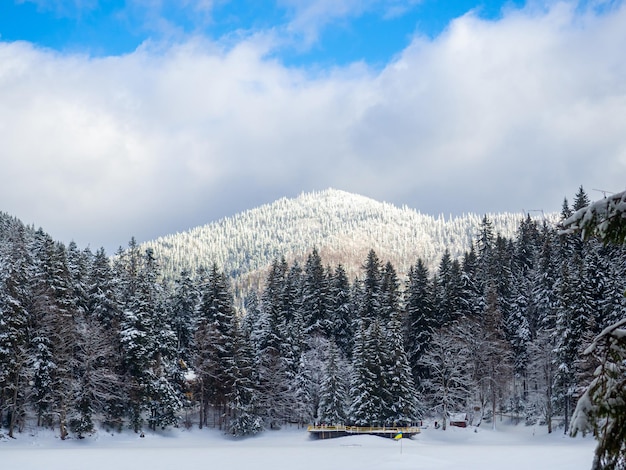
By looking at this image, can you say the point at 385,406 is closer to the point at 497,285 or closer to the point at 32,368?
the point at 497,285

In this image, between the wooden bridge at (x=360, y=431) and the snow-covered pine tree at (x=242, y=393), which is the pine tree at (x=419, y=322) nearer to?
the wooden bridge at (x=360, y=431)

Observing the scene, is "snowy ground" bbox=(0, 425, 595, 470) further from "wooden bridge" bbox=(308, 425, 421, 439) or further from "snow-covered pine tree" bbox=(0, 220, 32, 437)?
"wooden bridge" bbox=(308, 425, 421, 439)

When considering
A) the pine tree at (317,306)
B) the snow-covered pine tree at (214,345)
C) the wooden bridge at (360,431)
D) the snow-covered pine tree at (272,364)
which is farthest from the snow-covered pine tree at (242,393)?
the pine tree at (317,306)

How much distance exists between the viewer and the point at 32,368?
4981 cm

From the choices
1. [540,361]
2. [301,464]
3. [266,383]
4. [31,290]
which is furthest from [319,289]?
[301,464]

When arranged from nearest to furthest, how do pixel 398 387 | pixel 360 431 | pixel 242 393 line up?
1. pixel 360 431
2. pixel 398 387
3. pixel 242 393

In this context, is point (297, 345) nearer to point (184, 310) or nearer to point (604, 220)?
point (184, 310)

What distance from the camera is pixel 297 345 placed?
70.1 m

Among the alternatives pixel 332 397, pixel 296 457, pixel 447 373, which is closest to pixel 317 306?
pixel 332 397

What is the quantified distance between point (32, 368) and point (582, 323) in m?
50.7

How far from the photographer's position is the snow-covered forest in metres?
51.7

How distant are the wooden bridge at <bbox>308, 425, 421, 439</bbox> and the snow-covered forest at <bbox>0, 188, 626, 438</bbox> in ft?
4.39

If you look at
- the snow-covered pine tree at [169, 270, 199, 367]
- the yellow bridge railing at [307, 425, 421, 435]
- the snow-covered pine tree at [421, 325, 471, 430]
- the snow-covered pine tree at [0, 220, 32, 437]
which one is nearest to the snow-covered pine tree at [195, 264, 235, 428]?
the snow-covered pine tree at [169, 270, 199, 367]

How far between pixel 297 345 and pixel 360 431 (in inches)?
619
